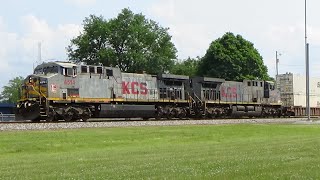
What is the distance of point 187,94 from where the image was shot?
38906 millimetres

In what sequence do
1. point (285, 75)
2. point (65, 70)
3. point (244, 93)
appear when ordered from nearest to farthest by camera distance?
point (65, 70) → point (244, 93) → point (285, 75)

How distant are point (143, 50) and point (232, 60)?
523 inches

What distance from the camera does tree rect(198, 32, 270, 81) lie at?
6819 cm

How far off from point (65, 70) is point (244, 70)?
4430cm

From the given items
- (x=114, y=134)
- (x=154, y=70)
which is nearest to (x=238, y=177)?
(x=114, y=134)

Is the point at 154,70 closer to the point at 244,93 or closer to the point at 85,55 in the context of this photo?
the point at 85,55

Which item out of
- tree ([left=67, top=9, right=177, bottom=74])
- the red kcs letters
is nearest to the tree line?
tree ([left=67, top=9, right=177, bottom=74])

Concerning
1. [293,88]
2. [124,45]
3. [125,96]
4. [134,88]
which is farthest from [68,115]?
[124,45]

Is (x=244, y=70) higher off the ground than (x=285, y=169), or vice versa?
(x=244, y=70)

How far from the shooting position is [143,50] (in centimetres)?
6619

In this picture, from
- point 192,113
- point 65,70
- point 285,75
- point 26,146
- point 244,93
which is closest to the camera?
point 26,146

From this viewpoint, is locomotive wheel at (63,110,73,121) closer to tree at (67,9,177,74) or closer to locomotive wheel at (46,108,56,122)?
locomotive wheel at (46,108,56,122)

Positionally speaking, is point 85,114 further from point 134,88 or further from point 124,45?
point 124,45

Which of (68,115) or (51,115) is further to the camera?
(68,115)
